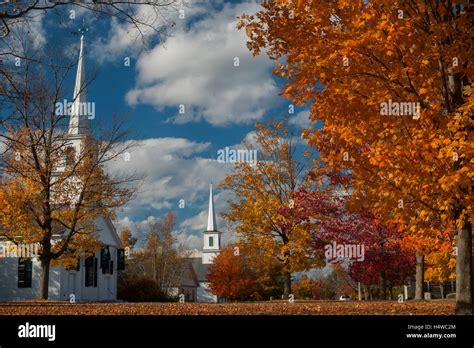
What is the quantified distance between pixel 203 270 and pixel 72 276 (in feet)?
213

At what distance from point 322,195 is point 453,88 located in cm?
1399

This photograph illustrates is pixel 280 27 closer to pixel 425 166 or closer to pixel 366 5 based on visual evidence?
pixel 366 5

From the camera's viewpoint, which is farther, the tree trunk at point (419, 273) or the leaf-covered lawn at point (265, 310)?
the tree trunk at point (419, 273)

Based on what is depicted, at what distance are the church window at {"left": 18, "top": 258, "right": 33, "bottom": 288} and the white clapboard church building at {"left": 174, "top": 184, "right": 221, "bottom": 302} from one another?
4369 centimetres

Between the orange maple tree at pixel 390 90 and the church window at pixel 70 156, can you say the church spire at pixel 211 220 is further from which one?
the orange maple tree at pixel 390 90

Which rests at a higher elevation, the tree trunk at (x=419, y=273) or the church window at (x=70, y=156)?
the church window at (x=70, y=156)

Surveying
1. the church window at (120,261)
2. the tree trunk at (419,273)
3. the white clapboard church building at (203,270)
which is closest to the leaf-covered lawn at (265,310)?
the tree trunk at (419,273)

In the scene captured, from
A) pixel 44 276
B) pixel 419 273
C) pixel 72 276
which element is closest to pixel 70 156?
pixel 44 276

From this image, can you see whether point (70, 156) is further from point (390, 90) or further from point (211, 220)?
point (211, 220)

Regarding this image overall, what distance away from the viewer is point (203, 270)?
102000 millimetres

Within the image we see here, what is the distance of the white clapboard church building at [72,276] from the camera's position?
119 ft

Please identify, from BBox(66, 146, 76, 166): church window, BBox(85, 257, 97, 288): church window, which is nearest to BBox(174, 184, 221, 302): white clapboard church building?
BBox(85, 257, 97, 288): church window
